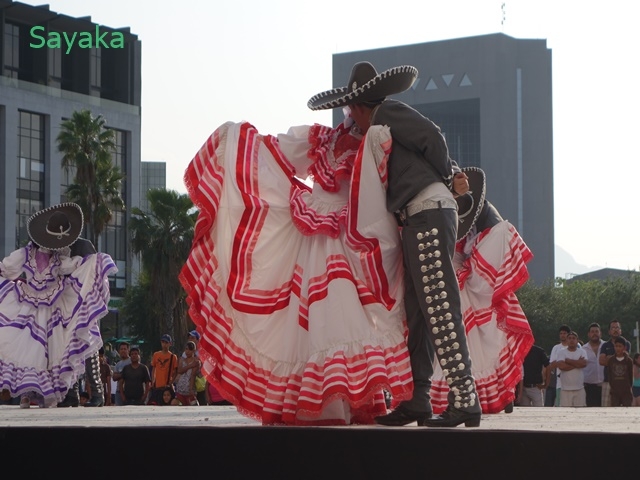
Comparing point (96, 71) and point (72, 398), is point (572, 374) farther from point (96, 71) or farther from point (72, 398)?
point (96, 71)

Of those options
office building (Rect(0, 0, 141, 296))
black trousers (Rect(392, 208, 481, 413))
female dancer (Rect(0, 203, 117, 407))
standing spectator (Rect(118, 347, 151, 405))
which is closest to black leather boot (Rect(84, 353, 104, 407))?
female dancer (Rect(0, 203, 117, 407))

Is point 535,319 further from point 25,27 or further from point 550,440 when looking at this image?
point 550,440

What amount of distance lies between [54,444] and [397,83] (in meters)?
2.53

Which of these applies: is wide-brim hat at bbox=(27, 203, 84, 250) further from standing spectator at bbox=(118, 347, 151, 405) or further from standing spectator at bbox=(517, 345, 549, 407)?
standing spectator at bbox=(517, 345, 549, 407)

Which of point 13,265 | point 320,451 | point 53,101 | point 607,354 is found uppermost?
point 53,101

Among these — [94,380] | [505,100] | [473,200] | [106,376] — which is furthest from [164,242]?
[505,100]

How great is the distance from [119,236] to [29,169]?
605 cm

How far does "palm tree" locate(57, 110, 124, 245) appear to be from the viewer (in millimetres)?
37594

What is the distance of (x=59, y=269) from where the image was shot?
1198 cm

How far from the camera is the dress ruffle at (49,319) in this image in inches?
462

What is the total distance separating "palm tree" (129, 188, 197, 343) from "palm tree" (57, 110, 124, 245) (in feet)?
5.03

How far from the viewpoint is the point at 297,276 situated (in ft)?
20.2

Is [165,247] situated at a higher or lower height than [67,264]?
higher

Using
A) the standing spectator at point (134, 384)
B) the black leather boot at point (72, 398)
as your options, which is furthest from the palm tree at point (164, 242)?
the black leather boot at point (72, 398)
